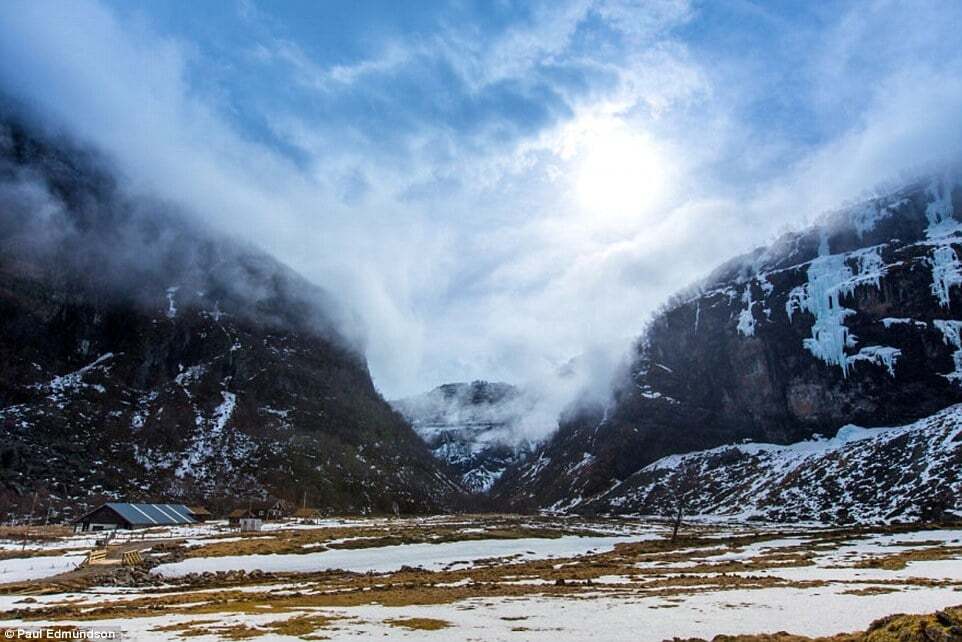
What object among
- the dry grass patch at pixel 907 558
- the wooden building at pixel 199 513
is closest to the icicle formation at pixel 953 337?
the dry grass patch at pixel 907 558

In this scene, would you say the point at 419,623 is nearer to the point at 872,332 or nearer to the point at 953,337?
the point at 953,337

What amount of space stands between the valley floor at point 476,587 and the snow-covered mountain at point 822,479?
38.5 metres

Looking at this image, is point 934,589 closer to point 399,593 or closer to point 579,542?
point 399,593

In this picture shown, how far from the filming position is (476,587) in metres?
40.5

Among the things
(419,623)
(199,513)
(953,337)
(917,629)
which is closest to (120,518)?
(199,513)

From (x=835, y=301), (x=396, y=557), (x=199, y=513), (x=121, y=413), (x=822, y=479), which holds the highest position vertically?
(x=835, y=301)

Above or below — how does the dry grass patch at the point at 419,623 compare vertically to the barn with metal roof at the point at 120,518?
below

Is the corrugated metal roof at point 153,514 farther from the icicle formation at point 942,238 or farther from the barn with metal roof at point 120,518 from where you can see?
the icicle formation at point 942,238

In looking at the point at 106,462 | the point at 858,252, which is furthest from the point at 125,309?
the point at 858,252

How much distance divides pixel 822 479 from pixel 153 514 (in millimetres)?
139376

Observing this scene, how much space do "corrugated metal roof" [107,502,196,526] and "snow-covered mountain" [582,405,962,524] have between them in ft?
382

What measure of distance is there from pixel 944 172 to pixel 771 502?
421ft

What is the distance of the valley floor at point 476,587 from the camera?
79.1 feet

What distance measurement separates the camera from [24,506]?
115688 millimetres
